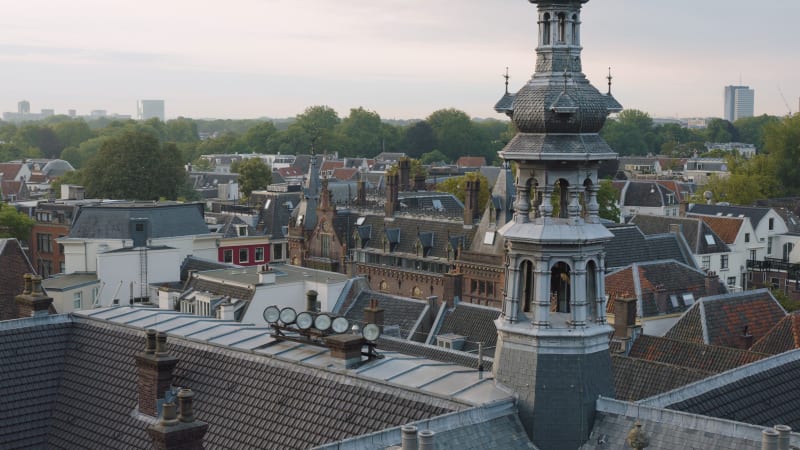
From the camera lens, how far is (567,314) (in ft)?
81.6

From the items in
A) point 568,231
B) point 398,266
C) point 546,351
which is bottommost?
point 398,266

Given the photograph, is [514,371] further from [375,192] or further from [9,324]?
[375,192]

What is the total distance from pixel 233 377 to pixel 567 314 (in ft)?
31.1

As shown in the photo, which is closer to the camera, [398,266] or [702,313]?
[702,313]

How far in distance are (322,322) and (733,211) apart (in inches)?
3497

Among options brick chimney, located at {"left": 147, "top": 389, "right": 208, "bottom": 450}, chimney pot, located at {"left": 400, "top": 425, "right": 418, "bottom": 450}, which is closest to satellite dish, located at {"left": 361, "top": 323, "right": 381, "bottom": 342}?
brick chimney, located at {"left": 147, "top": 389, "right": 208, "bottom": 450}

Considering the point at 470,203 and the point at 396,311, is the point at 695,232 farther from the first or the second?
the point at 396,311

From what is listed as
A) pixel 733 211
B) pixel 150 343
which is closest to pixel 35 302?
pixel 150 343

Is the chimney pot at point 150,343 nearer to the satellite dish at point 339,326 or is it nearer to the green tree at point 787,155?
the satellite dish at point 339,326

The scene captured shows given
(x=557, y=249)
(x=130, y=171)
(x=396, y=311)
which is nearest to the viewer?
(x=557, y=249)

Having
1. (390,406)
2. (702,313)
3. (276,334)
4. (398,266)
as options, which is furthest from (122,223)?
(390,406)

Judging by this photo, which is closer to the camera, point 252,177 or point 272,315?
point 272,315

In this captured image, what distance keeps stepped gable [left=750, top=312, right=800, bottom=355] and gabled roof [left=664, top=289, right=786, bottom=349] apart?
4001mm

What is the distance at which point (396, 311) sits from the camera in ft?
198
